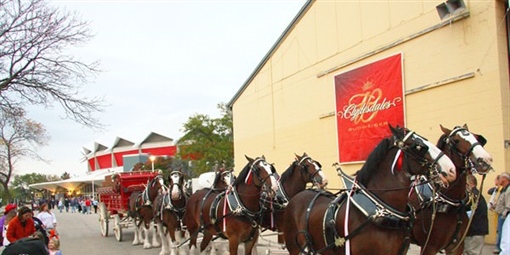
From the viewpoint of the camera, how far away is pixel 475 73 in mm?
10914

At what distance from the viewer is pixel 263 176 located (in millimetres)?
7375

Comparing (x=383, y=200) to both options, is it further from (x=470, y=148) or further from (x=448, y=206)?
(x=448, y=206)

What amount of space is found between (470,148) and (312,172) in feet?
10.1

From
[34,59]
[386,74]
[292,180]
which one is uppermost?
[34,59]

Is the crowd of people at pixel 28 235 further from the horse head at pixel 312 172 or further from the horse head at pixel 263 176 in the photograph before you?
the horse head at pixel 312 172

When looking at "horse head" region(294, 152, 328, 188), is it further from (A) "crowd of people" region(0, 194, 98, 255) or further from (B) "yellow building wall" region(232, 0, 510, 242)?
(B) "yellow building wall" region(232, 0, 510, 242)

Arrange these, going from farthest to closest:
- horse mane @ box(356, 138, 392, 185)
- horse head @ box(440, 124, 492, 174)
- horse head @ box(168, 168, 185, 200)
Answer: horse head @ box(168, 168, 185, 200) → horse head @ box(440, 124, 492, 174) → horse mane @ box(356, 138, 392, 185)

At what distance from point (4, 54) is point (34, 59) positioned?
91 centimetres

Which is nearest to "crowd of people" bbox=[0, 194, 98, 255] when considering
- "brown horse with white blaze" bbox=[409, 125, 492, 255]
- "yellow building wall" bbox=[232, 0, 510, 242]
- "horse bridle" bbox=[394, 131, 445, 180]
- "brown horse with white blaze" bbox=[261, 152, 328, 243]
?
"horse bridle" bbox=[394, 131, 445, 180]

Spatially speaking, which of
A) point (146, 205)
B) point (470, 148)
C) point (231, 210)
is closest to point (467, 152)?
point (470, 148)

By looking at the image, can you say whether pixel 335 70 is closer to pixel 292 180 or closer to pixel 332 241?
pixel 292 180

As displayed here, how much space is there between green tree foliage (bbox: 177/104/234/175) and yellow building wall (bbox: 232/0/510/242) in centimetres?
1641

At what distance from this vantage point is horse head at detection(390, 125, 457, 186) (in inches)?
162

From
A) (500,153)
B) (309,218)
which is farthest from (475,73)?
(309,218)
